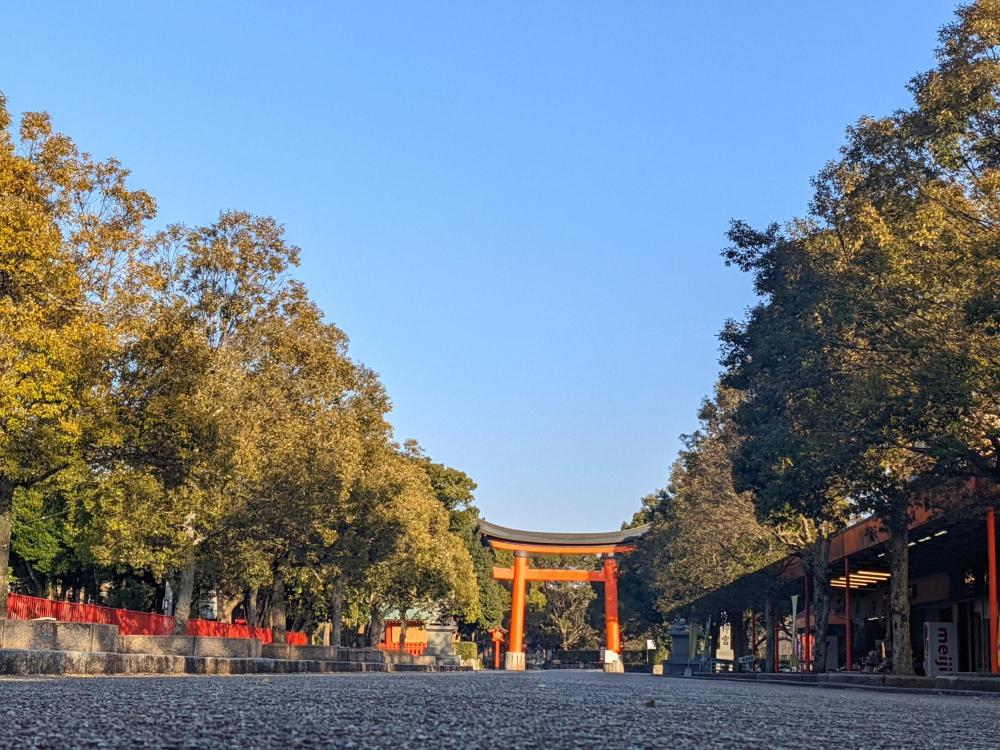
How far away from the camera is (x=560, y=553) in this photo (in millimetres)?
75188

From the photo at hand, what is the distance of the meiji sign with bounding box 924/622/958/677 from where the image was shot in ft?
108

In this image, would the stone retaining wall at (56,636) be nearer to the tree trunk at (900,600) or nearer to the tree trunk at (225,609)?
the tree trunk at (900,600)

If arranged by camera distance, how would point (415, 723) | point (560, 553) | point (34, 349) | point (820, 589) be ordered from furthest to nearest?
point (560, 553) < point (820, 589) < point (34, 349) < point (415, 723)

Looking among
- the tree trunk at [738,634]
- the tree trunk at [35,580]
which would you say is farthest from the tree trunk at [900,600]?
the tree trunk at [35,580]

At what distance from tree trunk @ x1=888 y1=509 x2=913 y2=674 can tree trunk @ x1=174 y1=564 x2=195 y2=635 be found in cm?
1624

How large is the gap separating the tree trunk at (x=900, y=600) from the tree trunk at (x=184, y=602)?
53.3 ft

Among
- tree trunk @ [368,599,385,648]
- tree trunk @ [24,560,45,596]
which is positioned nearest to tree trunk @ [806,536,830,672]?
tree trunk @ [368,599,385,648]

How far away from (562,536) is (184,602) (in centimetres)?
5011

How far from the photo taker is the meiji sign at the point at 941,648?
108 ft

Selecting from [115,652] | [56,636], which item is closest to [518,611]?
[115,652]

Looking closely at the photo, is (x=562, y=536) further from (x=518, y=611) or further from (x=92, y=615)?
(x=92, y=615)

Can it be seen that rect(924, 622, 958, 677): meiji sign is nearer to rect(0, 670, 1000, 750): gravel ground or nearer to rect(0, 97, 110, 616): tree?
rect(0, 97, 110, 616): tree

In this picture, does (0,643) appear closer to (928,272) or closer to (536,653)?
(928,272)

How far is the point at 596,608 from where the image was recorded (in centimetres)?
10331
